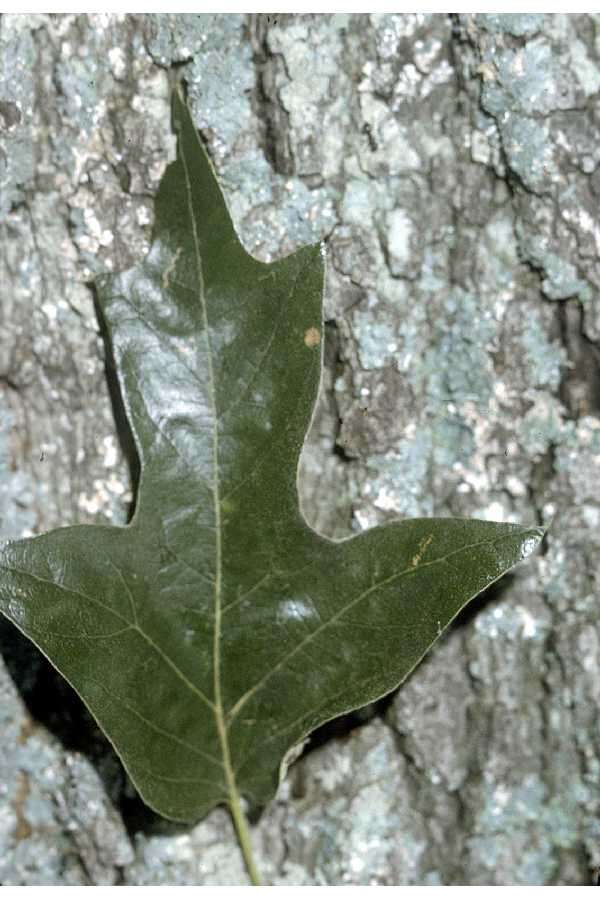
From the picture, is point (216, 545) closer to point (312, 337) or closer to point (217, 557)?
point (217, 557)

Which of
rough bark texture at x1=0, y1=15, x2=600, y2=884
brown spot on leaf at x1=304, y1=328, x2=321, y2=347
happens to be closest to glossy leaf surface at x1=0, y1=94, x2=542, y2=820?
brown spot on leaf at x1=304, y1=328, x2=321, y2=347

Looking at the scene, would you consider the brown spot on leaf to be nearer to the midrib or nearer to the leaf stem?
the midrib

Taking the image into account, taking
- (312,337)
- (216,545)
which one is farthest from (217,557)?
(312,337)

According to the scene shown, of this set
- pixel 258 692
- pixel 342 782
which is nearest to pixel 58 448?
pixel 258 692

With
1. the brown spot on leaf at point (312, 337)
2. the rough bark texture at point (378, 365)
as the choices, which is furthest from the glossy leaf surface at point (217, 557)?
the rough bark texture at point (378, 365)

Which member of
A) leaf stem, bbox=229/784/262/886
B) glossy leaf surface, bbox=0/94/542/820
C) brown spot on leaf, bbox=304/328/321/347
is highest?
brown spot on leaf, bbox=304/328/321/347

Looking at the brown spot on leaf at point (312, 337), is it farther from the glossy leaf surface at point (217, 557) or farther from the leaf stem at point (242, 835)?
the leaf stem at point (242, 835)

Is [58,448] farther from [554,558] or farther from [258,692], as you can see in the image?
[554,558]
